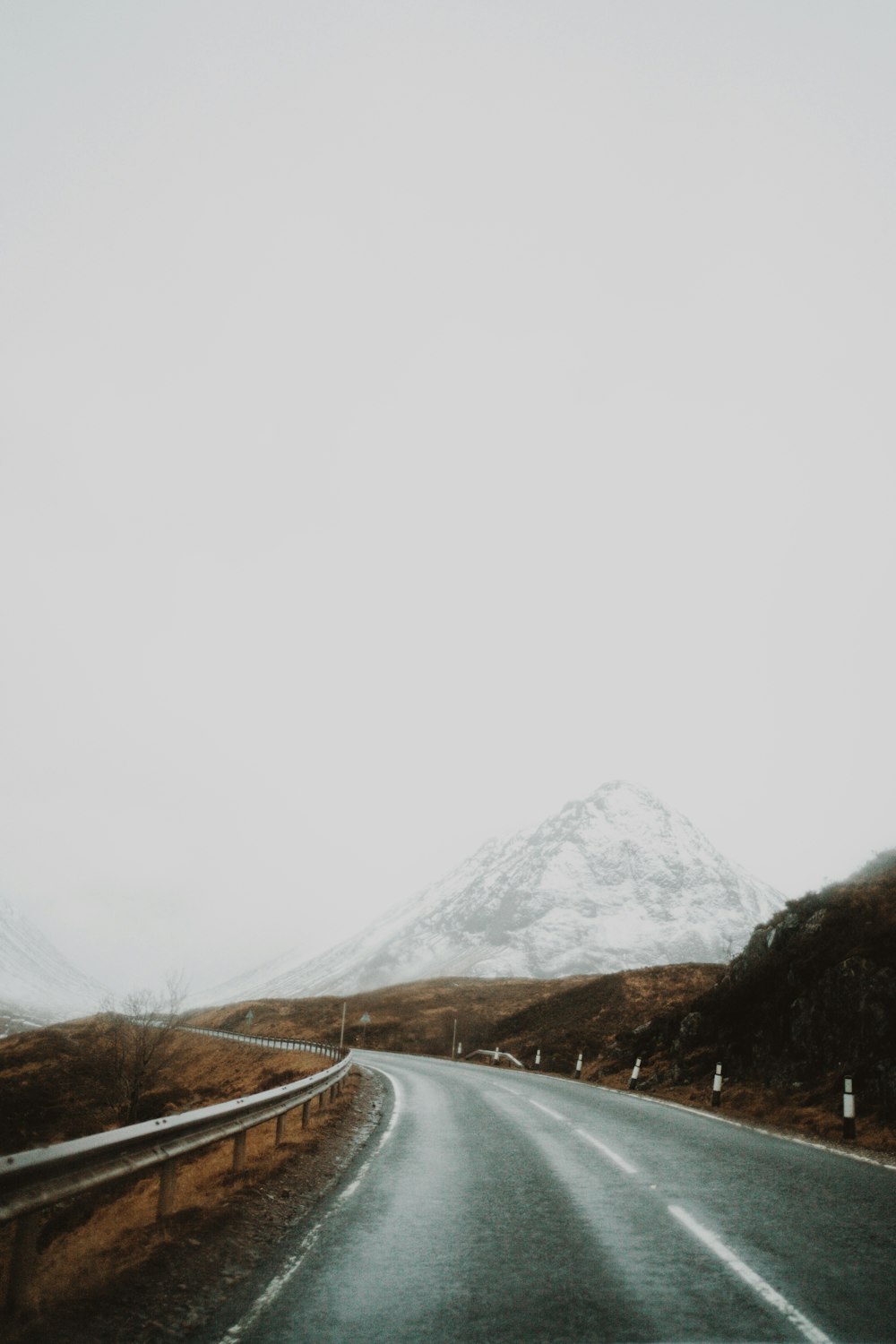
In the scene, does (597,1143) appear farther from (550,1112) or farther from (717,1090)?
(717,1090)

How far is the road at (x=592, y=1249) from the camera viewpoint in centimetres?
522

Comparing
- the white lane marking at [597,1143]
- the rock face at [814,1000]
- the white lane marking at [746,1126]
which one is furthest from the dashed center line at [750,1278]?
the rock face at [814,1000]

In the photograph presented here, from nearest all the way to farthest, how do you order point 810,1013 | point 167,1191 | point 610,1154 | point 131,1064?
point 167,1191 < point 610,1154 < point 810,1013 < point 131,1064

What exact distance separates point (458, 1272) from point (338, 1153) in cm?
713

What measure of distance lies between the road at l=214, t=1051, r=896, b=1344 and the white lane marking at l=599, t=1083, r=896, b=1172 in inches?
12.9

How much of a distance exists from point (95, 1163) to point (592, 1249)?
4.24 metres

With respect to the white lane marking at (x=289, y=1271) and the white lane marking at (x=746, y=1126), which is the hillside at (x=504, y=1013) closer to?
the white lane marking at (x=746, y=1126)

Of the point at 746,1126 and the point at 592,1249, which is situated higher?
the point at 592,1249

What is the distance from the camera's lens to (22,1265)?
5.28 meters

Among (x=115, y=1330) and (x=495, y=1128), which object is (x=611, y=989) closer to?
(x=495, y=1128)

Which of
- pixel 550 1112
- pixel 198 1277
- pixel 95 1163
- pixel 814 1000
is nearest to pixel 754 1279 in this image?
pixel 198 1277

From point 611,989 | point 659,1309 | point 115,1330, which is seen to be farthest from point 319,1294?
point 611,989

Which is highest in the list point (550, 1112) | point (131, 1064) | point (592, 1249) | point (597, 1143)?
point (592, 1249)

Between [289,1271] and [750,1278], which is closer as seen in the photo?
[750,1278]
